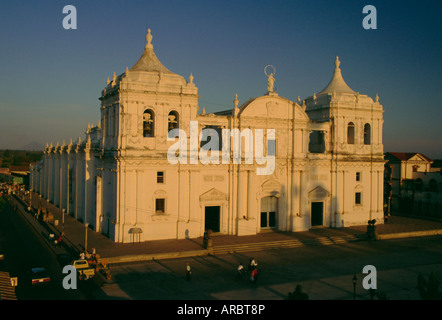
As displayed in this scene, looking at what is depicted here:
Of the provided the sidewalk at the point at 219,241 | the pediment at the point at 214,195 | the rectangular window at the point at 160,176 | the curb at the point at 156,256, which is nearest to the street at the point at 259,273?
the curb at the point at 156,256

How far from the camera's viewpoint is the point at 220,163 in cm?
3753

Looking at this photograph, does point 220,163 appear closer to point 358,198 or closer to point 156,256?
point 156,256

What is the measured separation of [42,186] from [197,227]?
4349 centimetres

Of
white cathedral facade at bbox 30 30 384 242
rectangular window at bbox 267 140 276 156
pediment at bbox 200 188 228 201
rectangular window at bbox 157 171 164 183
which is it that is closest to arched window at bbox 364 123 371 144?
white cathedral facade at bbox 30 30 384 242

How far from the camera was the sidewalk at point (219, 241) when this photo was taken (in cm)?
3039

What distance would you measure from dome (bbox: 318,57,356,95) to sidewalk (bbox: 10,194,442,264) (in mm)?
14717

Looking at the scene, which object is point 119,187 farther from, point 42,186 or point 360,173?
point 42,186

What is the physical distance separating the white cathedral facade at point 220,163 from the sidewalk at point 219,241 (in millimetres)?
1234

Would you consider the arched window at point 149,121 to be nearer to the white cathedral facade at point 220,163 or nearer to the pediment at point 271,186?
the white cathedral facade at point 220,163

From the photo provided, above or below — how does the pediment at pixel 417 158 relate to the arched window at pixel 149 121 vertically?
below

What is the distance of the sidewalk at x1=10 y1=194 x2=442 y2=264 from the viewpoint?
30.4m

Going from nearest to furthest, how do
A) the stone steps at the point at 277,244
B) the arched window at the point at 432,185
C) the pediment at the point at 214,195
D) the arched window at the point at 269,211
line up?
the stone steps at the point at 277,244
the pediment at the point at 214,195
the arched window at the point at 269,211
the arched window at the point at 432,185

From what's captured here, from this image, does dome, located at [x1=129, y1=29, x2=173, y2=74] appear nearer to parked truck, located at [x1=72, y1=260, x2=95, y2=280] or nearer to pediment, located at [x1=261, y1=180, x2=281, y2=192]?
pediment, located at [x1=261, y1=180, x2=281, y2=192]
